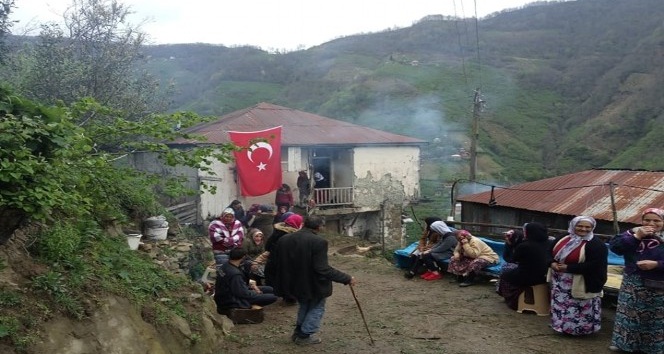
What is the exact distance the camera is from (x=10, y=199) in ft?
11.6

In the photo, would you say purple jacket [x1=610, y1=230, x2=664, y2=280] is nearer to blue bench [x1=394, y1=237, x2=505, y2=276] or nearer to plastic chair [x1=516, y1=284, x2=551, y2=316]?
plastic chair [x1=516, y1=284, x2=551, y2=316]

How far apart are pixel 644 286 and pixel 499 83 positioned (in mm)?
58522

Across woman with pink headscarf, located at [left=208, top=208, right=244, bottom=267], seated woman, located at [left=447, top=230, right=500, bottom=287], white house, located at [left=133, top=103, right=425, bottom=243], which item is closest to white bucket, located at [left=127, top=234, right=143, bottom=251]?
woman with pink headscarf, located at [left=208, top=208, right=244, bottom=267]

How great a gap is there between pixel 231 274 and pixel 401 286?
370 centimetres

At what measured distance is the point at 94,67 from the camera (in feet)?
51.3

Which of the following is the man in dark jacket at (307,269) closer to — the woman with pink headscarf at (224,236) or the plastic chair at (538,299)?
the woman with pink headscarf at (224,236)

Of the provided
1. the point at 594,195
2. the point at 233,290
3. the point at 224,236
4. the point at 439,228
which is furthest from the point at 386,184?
the point at 233,290

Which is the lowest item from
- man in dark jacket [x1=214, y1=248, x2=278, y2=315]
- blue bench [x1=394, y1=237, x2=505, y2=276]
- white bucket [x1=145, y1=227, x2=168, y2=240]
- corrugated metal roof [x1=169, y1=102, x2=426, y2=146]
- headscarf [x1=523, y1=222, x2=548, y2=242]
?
blue bench [x1=394, y1=237, x2=505, y2=276]

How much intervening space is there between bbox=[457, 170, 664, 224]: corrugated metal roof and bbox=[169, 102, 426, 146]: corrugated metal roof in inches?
348

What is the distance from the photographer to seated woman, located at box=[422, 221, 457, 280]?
9.48m

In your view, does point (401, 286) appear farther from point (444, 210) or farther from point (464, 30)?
point (464, 30)

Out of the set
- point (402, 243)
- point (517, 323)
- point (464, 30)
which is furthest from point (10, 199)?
point (464, 30)

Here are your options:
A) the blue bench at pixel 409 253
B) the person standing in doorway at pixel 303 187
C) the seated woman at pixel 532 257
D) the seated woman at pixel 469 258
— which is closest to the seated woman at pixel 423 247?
the blue bench at pixel 409 253

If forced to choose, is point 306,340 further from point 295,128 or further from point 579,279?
point 295,128
